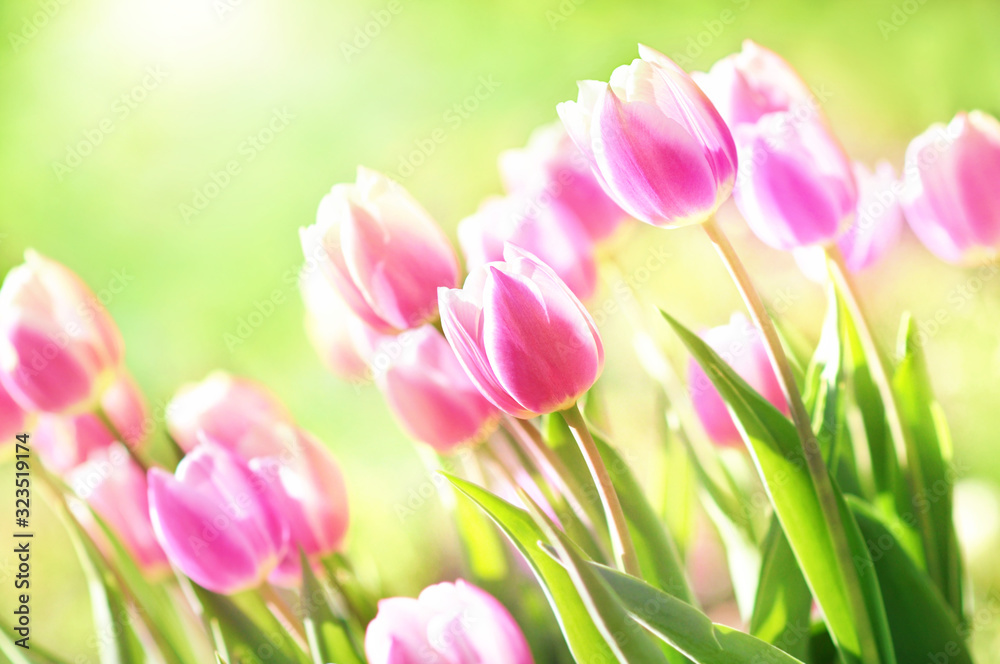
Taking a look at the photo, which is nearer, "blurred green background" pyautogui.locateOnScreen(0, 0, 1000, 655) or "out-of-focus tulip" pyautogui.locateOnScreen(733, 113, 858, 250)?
"out-of-focus tulip" pyautogui.locateOnScreen(733, 113, 858, 250)

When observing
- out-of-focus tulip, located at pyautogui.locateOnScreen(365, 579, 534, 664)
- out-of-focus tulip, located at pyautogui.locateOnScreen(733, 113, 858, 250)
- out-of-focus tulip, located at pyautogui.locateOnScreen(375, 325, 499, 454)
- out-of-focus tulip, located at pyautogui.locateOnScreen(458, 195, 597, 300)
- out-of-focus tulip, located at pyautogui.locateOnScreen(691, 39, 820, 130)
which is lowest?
out-of-focus tulip, located at pyautogui.locateOnScreen(365, 579, 534, 664)

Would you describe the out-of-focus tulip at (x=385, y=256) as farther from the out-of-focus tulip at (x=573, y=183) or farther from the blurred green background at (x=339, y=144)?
the blurred green background at (x=339, y=144)

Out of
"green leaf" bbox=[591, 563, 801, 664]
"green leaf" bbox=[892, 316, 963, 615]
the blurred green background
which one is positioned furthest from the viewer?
the blurred green background

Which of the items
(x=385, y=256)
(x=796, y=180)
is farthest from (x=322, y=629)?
(x=796, y=180)

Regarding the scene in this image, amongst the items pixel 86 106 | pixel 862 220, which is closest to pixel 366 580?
pixel 862 220

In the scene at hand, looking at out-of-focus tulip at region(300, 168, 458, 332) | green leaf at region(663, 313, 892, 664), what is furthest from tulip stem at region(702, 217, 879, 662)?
out-of-focus tulip at region(300, 168, 458, 332)

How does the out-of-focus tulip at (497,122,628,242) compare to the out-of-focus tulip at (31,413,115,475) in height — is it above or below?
above

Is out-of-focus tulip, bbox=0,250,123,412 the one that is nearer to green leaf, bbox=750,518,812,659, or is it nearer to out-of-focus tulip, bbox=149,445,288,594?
out-of-focus tulip, bbox=149,445,288,594
